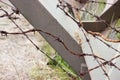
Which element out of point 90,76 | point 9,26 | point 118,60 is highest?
point 118,60

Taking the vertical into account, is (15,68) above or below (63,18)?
below

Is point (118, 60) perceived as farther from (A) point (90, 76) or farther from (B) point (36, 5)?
(B) point (36, 5)

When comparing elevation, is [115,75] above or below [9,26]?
above

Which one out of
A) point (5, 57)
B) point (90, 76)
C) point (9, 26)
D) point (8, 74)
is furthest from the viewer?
point (9, 26)

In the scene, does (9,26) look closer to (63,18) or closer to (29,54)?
(29,54)

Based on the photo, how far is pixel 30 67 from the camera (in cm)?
340

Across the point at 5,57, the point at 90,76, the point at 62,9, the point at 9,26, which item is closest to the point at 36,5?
the point at 62,9

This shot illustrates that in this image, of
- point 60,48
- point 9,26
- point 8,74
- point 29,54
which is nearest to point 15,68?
point 8,74

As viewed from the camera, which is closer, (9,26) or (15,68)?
(15,68)

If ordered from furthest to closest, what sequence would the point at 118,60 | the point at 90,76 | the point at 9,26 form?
the point at 9,26 < the point at 90,76 < the point at 118,60

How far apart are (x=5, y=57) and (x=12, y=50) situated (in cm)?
23

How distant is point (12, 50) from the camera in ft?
12.3

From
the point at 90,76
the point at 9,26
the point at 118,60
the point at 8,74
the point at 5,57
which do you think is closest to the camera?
the point at 118,60

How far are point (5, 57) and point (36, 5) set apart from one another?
1.92 meters
